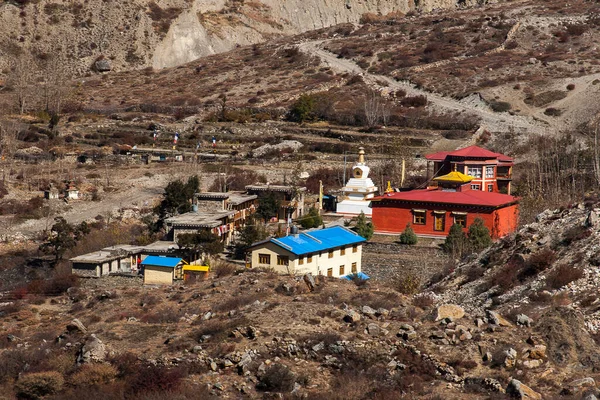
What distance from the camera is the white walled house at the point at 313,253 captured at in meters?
34.3

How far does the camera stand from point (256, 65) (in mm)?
100000

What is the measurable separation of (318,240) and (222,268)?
11.4 ft

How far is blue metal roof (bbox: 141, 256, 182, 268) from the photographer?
35375 millimetres

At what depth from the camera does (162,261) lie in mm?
35875

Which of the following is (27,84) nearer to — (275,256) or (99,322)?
(275,256)

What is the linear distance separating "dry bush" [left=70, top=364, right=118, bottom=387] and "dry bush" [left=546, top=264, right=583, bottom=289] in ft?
36.6

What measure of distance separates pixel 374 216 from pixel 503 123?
32.0 meters

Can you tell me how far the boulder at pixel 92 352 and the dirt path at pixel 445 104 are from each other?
51531 mm

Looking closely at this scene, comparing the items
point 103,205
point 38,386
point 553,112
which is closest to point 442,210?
point 103,205

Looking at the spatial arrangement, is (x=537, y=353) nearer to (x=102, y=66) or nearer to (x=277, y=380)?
(x=277, y=380)

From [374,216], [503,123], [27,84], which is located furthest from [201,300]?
[27,84]

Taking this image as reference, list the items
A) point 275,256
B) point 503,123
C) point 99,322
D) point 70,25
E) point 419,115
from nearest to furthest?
1. point 99,322
2. point 275,256
3. point 503,123
4. point 419,115
5. point 70,25

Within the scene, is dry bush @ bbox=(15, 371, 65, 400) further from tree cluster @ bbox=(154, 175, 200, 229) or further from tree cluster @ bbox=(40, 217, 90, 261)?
tree cluster @ bbox=(154, 175, 200, 229)

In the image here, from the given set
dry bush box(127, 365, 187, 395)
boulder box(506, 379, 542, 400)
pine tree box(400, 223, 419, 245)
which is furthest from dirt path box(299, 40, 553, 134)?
dry bush box(127, 365, 187, 395)
